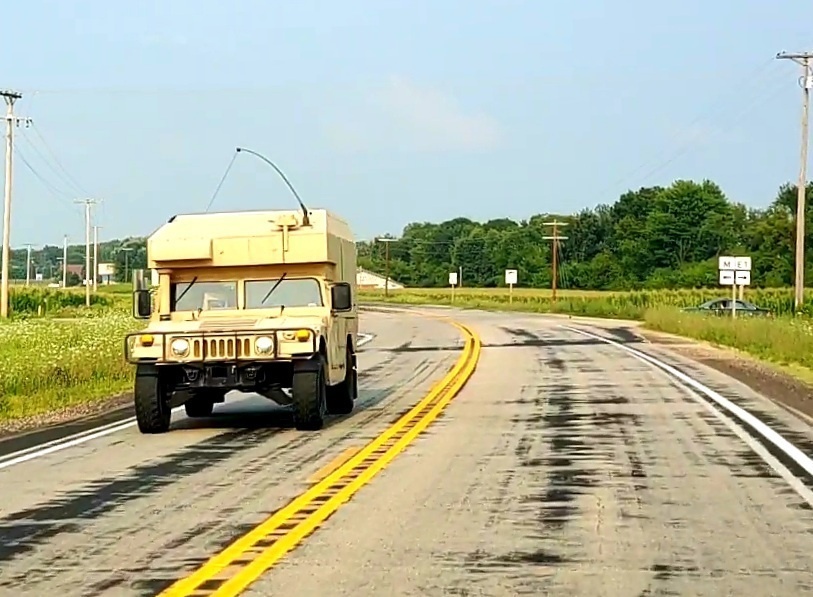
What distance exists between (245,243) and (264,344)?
7.22 ft

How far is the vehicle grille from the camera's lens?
1631cm

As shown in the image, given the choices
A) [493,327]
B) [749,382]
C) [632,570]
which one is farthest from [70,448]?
[493,327]

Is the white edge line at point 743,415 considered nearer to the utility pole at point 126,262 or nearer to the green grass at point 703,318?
the green grass at point 703,318

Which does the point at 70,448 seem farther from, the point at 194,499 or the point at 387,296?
the point at 387,296

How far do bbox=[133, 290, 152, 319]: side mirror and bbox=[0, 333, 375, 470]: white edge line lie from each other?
1582 mm

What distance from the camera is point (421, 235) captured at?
619 ft

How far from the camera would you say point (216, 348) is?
53.6 ft

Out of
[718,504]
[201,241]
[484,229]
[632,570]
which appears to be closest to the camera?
[632,570]

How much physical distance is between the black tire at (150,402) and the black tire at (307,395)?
1.73 metres

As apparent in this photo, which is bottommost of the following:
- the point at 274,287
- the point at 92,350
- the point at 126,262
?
the point at 92,350

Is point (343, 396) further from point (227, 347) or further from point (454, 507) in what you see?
point (454, 507)

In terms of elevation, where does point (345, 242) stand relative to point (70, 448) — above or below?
above

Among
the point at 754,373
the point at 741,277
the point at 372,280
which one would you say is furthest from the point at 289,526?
the point at 372,280

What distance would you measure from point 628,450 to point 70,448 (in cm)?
653
